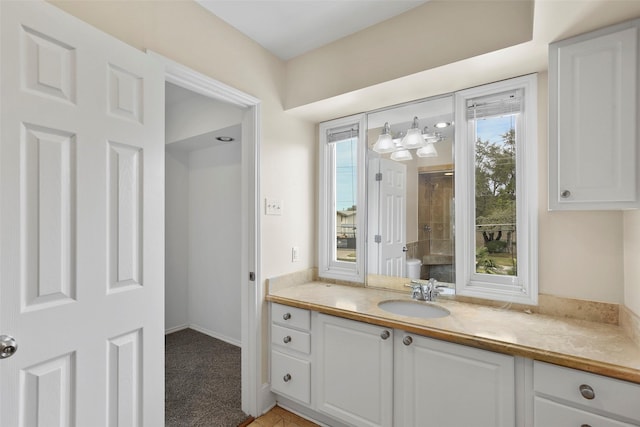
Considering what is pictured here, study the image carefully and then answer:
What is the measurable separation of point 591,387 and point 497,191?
103 centimetres

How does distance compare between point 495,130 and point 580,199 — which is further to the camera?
point 495,130

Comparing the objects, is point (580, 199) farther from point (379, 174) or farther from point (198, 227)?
point (198, 227)

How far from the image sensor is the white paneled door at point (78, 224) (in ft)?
3.12

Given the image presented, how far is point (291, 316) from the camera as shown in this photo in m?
1.94

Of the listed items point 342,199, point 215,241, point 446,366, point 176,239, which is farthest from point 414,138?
point 176,239

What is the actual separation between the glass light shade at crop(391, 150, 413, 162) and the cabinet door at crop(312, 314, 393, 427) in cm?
118

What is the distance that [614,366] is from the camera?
1.05 metres

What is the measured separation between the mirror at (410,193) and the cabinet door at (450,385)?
24.6 inches

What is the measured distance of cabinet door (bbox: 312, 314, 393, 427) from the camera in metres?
1.56

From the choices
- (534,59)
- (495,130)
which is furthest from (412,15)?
(495,130)

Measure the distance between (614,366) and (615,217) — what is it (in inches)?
30.3

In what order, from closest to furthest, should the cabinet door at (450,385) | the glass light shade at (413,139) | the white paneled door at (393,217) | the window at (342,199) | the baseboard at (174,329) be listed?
the cabinet door at (450,385)
the glass light shade at (413,139)
the white paneled door at (393,217)
the window at (342,199)
the baseboard at (174,329)

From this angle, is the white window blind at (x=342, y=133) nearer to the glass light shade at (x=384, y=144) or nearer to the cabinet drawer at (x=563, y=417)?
the glass light shade at (x=384, y=144)

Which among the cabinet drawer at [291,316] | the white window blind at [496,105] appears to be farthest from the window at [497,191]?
the cabinet drawer at [291,316]
